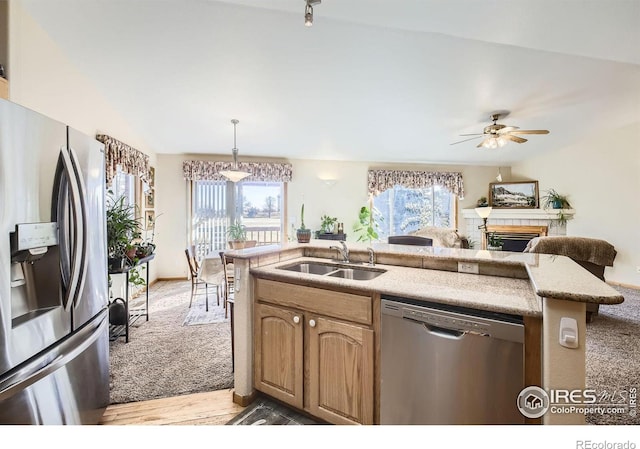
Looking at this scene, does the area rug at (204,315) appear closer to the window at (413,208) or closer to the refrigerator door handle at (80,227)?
the refrigerator door handle at (80,227)

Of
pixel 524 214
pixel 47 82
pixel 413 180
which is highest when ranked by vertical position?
pixel 47 82

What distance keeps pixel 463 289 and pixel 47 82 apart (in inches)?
139

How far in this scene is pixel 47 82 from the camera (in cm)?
231

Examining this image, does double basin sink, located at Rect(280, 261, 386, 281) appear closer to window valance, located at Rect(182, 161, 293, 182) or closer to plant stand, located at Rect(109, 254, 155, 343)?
plant stand, located at Rect(109, 254, 155, 343)

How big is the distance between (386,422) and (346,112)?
364 centimetres

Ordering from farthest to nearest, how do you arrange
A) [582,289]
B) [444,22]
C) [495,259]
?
[444,22], [495,259], [582,289]

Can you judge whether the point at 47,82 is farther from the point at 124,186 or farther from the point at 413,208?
the point at 413,208

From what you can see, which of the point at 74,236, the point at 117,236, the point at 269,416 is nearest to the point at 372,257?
the point at 269,416

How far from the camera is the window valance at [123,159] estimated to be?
10.5ft
